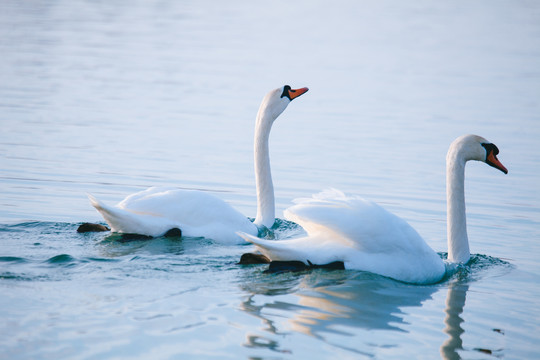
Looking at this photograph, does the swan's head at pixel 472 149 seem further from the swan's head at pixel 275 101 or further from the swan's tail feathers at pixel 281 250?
the swan's tail feathers at pixel 281 250

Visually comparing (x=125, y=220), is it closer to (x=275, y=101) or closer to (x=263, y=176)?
(x=263, y=176)

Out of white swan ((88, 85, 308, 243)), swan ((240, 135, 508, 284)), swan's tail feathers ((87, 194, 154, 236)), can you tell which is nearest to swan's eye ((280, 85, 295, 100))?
white swan ((88, 85, 308, 243))

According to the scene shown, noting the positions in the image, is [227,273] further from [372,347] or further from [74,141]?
[74,141]

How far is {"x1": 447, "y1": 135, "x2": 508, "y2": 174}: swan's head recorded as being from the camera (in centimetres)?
852

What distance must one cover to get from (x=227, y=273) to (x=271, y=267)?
0.39 m

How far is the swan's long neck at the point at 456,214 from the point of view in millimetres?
8344

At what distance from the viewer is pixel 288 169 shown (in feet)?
42.5

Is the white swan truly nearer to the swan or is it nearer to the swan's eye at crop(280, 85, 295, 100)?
the swan

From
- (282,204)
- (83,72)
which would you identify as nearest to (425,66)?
(83,72)

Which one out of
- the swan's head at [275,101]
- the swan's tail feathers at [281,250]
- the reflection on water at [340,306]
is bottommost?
the reflection on water at [340,306]

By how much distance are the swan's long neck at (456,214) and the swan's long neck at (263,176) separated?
2233mm

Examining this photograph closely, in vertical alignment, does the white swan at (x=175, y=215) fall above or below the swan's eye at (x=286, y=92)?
below

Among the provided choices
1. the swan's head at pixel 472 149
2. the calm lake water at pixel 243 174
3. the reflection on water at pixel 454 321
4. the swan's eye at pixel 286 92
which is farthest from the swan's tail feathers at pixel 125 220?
the swan's head at pixel 472 149

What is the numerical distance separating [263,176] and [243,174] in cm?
269
